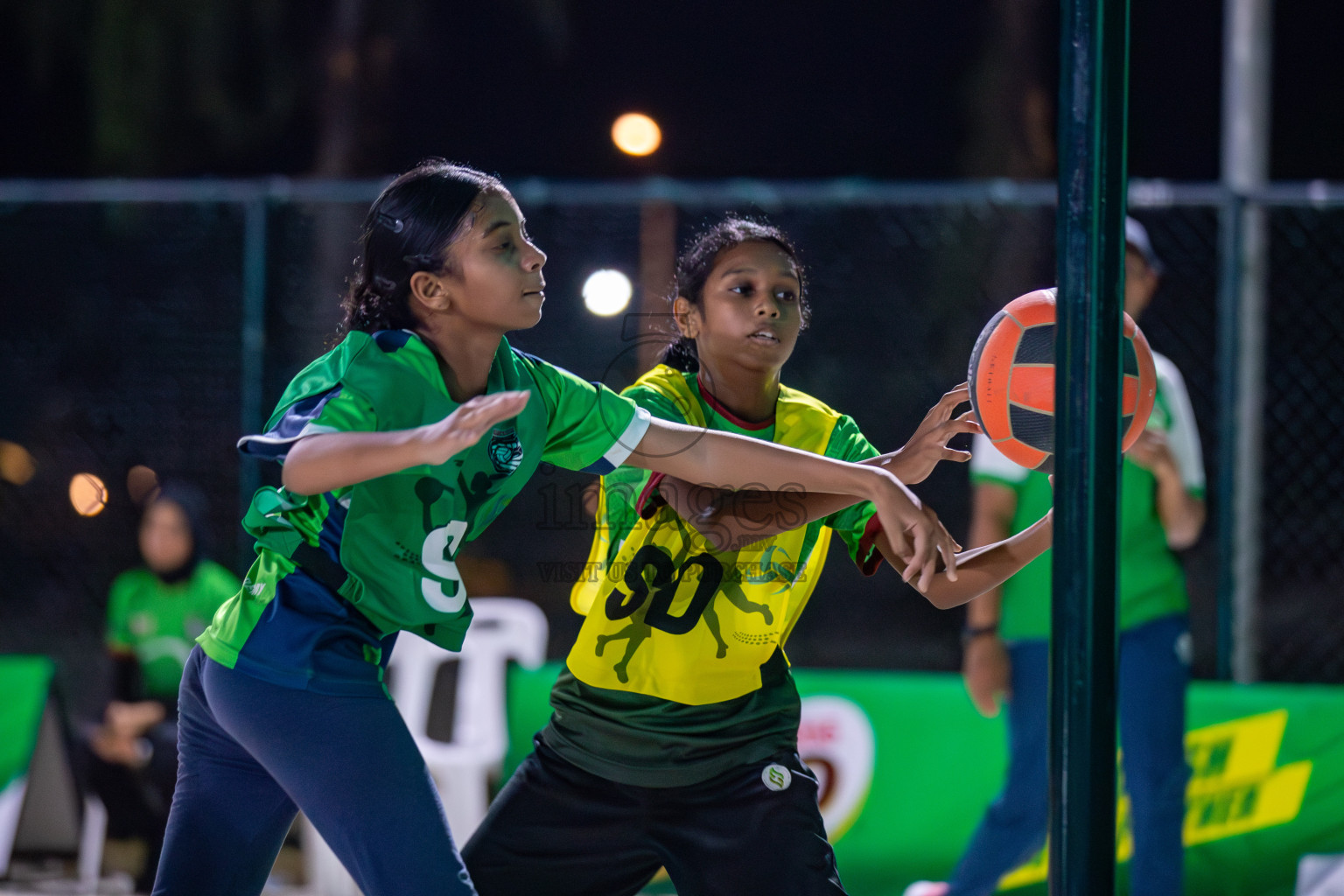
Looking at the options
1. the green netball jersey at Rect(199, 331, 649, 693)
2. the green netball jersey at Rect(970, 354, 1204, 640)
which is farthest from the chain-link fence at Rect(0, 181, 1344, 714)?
the green netball jersey at Rect(199, 331, 649, 693)

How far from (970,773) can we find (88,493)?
13.9ft

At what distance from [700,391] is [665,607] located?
1.49ft

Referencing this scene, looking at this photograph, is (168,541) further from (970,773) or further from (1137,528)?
(1137,528)

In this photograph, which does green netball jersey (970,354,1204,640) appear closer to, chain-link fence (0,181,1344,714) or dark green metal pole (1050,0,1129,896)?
chain-link fence (0,181,1344,714)

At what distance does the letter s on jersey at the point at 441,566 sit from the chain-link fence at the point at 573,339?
2.42 meters

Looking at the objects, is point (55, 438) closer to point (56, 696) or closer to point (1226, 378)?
point (56, 696)

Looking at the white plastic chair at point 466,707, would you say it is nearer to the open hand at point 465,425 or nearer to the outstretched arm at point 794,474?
the outstretched arm at point 794,474

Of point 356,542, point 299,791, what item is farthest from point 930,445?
point 299,791

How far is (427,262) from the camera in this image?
212 cm

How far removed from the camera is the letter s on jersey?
2.05 metres

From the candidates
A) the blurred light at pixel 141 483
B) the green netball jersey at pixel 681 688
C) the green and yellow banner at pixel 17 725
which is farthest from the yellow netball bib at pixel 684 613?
the blurred light at pixel 141 483

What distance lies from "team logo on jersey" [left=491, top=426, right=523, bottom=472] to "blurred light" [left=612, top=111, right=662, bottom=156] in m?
13.5

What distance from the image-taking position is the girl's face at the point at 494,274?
2119 millimetres

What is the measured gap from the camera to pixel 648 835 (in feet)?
7.78
